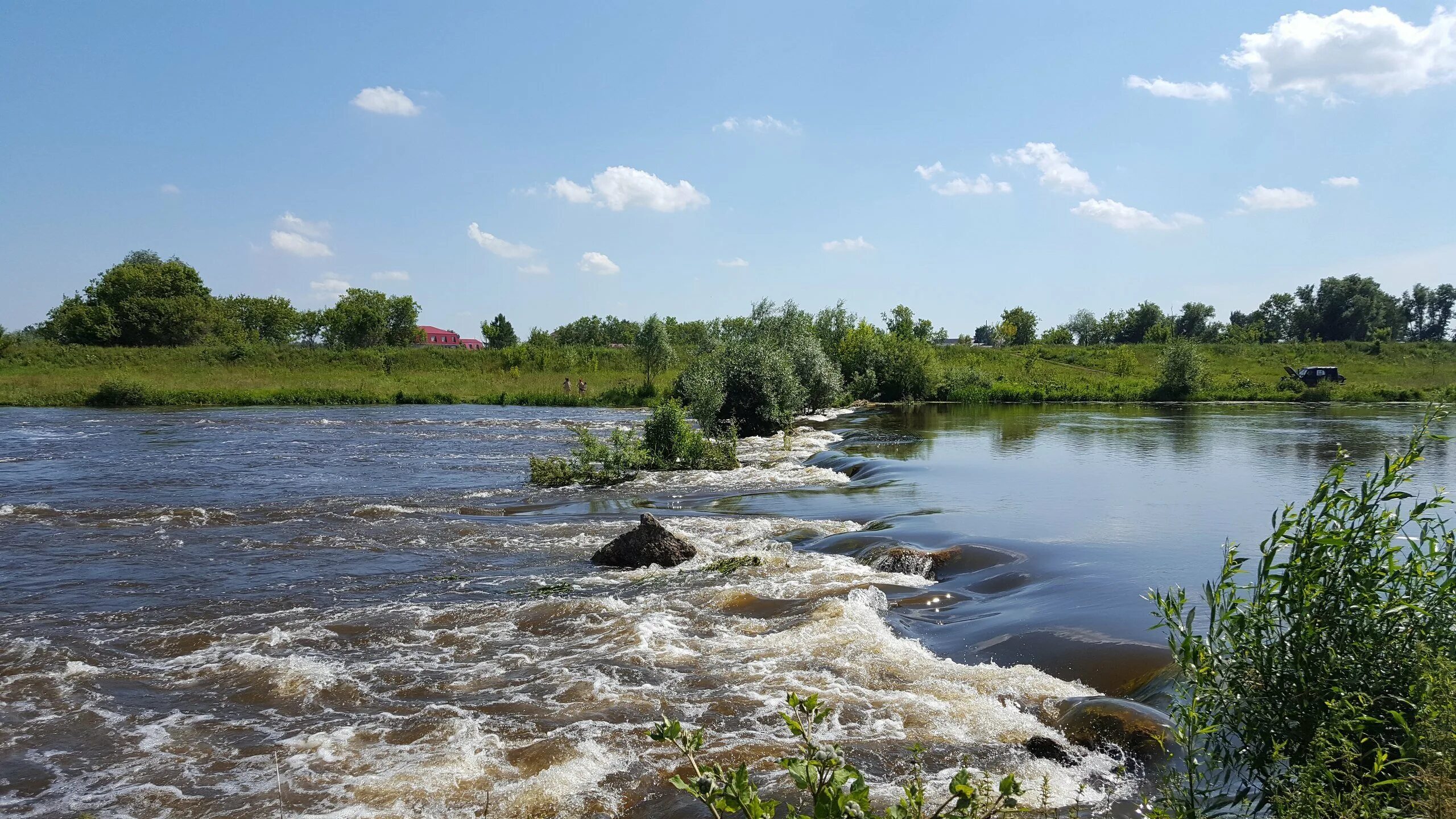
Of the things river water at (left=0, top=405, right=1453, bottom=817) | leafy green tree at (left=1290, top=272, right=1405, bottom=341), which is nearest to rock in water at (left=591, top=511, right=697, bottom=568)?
river water at (left=0, top=405, right=1453, bottom=817)

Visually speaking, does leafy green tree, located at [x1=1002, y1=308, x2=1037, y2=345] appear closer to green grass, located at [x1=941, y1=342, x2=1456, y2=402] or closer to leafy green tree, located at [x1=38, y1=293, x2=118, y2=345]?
green grass, located at [x1=941, y1=342, x2=1456, y2=402]

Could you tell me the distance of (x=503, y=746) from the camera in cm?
711

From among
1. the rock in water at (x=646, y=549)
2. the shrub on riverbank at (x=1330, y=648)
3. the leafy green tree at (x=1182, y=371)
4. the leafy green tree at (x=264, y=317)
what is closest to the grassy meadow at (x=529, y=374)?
the leafy green tree at (x=1182, y=371)

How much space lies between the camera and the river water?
674cm

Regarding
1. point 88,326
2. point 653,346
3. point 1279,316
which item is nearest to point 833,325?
point 653,346

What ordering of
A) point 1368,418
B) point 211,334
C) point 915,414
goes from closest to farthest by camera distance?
point 1368,418
point 915,414
point 211,334

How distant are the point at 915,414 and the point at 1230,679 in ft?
138

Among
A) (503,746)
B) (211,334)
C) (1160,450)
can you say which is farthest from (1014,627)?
(211,334)

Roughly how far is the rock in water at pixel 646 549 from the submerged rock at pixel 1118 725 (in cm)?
706

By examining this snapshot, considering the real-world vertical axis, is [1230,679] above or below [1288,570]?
below

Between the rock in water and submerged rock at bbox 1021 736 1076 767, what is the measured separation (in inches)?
285

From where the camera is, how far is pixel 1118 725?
272 inches

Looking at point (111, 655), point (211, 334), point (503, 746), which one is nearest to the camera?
point (503, 746)

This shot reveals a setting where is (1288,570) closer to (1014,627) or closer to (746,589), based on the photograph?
(1014,627)
